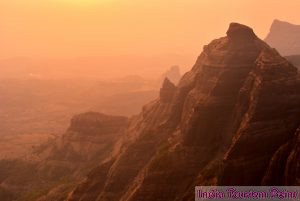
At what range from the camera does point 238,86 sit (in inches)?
2753

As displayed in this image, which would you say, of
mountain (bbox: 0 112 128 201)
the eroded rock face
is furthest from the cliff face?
mountain (bbox: 0 112 128 201)

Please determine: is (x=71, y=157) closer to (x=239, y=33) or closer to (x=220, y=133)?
(x=239, y=33)

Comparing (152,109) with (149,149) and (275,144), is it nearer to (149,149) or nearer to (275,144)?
(149,149)

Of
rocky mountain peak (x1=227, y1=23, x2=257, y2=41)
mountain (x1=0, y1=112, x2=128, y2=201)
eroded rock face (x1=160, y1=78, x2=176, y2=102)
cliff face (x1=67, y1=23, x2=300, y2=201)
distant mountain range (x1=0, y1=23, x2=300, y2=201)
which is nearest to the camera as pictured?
distant mountain range (x1=0, y1=23, x2=300, y2=201)

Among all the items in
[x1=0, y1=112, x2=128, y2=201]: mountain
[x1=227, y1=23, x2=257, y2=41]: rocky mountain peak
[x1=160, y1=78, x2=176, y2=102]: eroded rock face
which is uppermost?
[x1=227, y1=23, x2=257, y2=41]: rocky mountain peak

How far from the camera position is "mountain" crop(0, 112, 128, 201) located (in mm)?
151875

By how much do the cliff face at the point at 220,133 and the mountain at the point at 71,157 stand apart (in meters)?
60.9

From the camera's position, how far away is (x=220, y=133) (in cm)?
6731

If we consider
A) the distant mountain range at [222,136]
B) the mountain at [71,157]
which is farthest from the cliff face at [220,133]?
the mountain at [71,157]

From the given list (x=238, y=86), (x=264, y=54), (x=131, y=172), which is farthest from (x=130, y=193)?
(x=264, y=54)

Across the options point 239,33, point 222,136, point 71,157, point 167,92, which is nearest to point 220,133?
point 222,136

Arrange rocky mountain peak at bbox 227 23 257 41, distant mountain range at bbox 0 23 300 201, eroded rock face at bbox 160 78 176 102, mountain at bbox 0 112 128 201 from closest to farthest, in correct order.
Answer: distant mountain range at bbox 0 23 300 201, rocky mountain peak at bbox 227 23 257 41, eroded rock face at bbox 160 78 176 102, mountain at bbox 0 112 128 201

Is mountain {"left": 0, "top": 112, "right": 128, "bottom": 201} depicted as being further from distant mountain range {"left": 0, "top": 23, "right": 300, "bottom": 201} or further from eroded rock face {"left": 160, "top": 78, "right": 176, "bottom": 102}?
distant mountain range {"left": 0, "top": 23, "right": 300, "bottom": 201}

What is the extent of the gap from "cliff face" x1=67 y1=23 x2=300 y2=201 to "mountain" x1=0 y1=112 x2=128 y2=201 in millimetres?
60881
